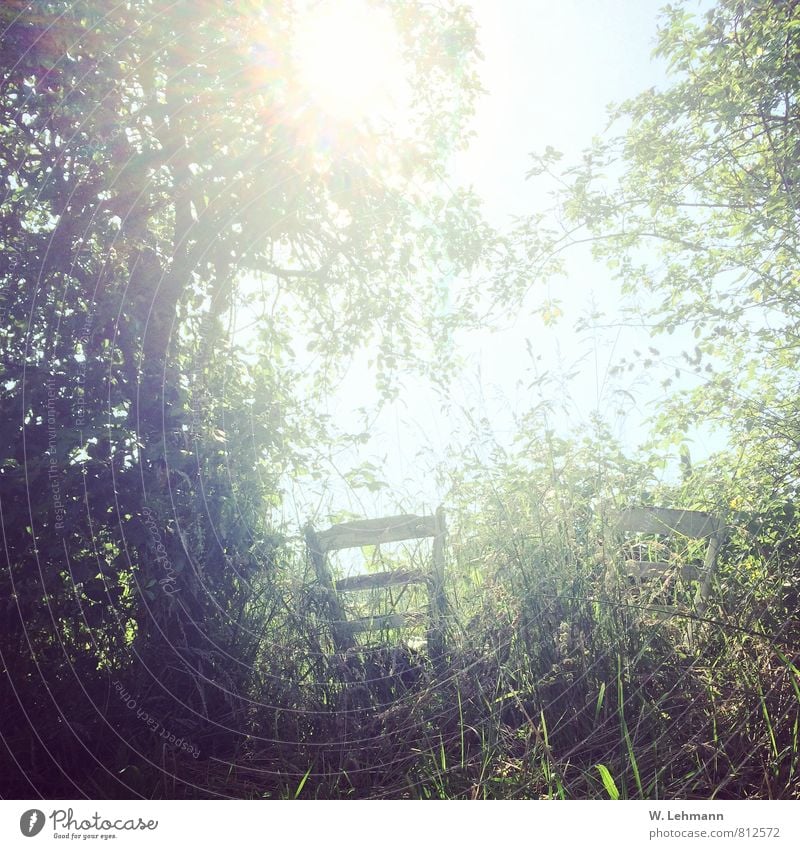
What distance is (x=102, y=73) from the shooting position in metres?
1.75

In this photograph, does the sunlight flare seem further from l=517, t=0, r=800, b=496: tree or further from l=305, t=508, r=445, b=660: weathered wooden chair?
l=305, t=508, r=445, b=660: weathered wooden chair

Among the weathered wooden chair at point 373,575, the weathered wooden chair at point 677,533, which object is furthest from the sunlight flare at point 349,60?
the weathered wooden chair at point 677,533

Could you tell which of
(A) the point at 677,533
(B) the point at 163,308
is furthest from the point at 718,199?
(B) the point at 163,308

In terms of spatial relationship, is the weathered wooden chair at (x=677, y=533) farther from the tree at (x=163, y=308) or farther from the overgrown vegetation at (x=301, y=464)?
the tree at (x=163, y=308)

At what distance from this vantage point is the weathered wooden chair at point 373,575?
5.46ft

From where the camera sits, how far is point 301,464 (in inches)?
71.6

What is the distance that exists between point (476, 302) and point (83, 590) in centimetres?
129

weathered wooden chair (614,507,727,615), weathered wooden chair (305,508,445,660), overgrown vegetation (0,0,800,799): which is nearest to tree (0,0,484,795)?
overgrown vegetation (0,0,800,799)

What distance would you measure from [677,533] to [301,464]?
1007 mm

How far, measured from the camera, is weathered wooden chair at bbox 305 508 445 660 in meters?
1.66

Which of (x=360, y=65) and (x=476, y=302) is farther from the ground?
(x=360, y=65)

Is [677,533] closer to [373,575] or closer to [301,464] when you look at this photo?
[373,575]
